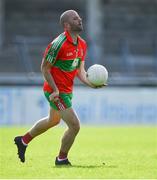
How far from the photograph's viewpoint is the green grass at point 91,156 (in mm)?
10616

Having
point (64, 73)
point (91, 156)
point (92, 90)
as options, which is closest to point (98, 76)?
point (64, 73)

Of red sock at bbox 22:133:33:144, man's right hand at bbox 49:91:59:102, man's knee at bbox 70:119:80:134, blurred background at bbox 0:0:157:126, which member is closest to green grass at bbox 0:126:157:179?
red sock at bbox 22:133:33:144

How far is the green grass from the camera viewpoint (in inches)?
418

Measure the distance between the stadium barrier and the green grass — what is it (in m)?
2.17

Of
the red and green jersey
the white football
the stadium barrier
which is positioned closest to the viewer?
the red and green jersey

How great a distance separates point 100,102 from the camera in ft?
80.6

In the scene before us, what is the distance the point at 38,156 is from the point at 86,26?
20.9 meters

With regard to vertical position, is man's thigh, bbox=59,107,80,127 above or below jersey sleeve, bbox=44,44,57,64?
below

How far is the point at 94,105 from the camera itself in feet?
80.5

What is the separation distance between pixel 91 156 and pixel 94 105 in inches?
431

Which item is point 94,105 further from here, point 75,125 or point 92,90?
point 75,125

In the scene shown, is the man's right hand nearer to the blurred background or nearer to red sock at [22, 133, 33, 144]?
red sock at [22, 133, 33, 144]

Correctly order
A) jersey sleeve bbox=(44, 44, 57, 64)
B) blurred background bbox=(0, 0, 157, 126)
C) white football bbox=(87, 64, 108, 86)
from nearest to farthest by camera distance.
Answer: jersey sleeve bbox=(44, 44, 57, 64) < white football bbox=(87, 64, 108, 86) < blurred background bbox=(0, 0, 157, 126)

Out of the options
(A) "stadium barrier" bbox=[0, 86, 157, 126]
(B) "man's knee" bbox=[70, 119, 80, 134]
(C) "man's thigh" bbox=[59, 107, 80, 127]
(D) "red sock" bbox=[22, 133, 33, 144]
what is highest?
(C) "man's thigh" bbox=[59, 107, 80, 127]
